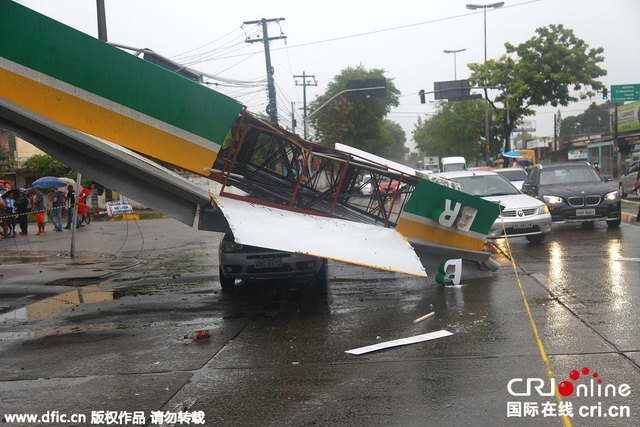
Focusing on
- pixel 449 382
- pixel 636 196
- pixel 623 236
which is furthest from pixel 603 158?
pixel 449 382

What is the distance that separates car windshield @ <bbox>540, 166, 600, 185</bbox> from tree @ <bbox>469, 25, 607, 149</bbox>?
2475cm

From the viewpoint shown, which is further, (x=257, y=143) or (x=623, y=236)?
(x=623, y=236)

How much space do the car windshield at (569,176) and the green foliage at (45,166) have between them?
34029 millimetres

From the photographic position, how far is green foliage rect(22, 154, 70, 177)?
136ft

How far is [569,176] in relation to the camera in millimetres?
16438

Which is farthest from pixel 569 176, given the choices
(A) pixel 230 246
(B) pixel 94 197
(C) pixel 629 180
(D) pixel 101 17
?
(B) pixel 94 197

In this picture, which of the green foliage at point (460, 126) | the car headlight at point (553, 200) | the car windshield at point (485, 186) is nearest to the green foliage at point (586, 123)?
the green foliage at point (460, 126)

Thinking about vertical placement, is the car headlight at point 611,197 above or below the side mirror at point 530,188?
below

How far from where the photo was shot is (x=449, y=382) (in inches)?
195

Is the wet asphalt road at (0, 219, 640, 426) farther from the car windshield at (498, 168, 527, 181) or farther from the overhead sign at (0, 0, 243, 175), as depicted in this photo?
the car windshield at (498, 168, 527, 181)

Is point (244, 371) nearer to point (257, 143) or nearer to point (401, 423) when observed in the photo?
point (401, 423)

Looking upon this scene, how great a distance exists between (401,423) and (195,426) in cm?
145

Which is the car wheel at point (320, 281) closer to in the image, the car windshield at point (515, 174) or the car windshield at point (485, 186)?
the car windshield at point (485, 186)

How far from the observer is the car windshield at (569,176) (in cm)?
1630
